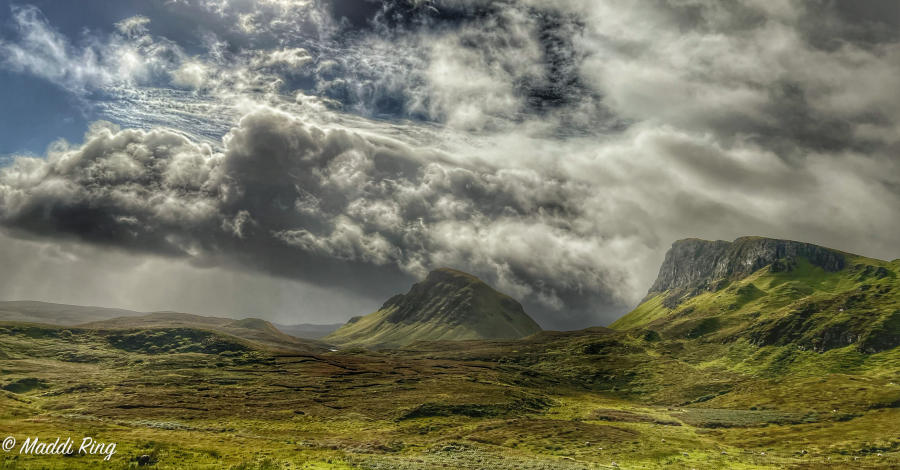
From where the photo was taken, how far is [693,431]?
102m

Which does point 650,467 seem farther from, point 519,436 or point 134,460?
point 134,460

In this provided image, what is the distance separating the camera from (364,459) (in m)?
63.0

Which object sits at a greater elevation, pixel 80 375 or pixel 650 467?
pixel 650 467

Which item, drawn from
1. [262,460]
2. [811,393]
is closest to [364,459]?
[262,460]

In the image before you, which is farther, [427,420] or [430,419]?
[430,419]

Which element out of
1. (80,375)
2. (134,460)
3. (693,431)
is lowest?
(80,375)

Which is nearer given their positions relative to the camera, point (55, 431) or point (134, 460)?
point (134, 460)

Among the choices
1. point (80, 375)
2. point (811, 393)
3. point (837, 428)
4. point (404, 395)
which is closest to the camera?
point (837, 428)

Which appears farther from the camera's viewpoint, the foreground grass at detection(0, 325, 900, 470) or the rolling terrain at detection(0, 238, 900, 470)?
the rolling terrain at detection(0, 238, 900, 470)

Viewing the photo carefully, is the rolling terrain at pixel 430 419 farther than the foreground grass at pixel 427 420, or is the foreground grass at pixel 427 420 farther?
the rolling terrain at pixel 430 419

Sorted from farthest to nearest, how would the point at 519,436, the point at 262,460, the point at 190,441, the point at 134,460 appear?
1. the point at 519,436
2. the point at 190,441
3. the point at 262,460
4. the point at 134,460

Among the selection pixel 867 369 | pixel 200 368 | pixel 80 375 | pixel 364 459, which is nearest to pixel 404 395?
pixel 364 459

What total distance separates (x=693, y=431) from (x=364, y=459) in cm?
7936

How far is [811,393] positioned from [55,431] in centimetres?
19672
